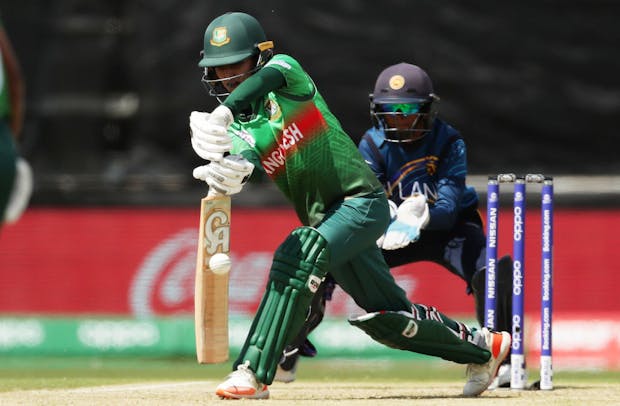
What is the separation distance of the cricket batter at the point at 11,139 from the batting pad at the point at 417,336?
1714 mm

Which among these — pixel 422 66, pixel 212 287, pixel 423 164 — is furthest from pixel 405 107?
pixel 422 66

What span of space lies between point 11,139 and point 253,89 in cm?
122

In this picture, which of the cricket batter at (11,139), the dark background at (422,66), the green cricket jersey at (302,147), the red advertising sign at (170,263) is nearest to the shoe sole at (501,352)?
the green cricket jersey at (302,147)

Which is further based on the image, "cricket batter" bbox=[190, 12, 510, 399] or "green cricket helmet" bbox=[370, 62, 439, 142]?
"green cricket helmet" bbox=[370, 62, 439, 142]

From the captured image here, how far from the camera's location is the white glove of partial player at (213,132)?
170 inches

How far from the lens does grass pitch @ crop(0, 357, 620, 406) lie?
15.6 feet

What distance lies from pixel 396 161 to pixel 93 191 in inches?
172

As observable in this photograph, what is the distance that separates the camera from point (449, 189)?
5.67 meters

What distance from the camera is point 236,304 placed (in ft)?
31.0

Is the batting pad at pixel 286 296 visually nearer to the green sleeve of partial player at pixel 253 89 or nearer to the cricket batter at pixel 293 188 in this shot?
the cricket batter at pixel 293 188

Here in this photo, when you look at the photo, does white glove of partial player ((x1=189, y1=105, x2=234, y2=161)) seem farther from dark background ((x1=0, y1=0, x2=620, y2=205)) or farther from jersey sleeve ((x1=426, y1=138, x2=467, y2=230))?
dark background ((x1=0, y1=0, x2=620, y2=205))

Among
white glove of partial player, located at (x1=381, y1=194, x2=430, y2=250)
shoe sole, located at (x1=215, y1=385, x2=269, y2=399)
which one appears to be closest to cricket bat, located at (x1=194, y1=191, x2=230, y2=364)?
shoe sole, located at (x1=215, y1=385, x2=269, y2=399)

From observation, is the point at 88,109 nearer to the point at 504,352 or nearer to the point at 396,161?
the point at 396,161

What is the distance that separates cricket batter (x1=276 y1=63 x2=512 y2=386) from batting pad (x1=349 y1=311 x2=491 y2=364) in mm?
687
